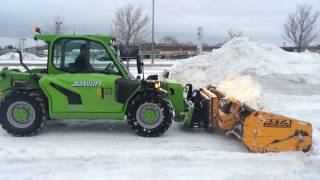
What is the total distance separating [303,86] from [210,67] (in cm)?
355

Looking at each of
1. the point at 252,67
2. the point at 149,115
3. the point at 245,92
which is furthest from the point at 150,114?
the point at 252,67

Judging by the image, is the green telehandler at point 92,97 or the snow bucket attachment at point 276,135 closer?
the snow bucket attachment at point 276,135

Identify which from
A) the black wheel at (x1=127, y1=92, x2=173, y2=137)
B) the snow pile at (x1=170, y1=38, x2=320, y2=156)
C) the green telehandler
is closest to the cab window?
the green telehandler

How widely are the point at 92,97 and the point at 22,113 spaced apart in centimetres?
133

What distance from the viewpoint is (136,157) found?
8.30 metres

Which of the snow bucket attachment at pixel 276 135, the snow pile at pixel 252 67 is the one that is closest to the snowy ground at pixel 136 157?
the snow bucket attachment at pixel 276 135

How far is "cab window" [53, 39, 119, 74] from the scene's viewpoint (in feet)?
33.2

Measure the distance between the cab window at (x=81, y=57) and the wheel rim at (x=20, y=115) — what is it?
1031mm

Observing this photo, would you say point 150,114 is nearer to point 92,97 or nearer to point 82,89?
point 92,97

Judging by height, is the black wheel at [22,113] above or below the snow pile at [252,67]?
below

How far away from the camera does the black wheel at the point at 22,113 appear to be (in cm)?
974

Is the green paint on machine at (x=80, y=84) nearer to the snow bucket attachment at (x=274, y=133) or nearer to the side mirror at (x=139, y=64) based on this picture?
the side mirror at (x=139, y=64)

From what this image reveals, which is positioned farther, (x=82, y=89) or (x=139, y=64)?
(x=139, y=64)

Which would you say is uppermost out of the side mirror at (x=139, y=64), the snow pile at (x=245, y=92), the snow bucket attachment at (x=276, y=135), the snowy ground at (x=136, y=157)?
the side mirror at (x=139, y=64)
